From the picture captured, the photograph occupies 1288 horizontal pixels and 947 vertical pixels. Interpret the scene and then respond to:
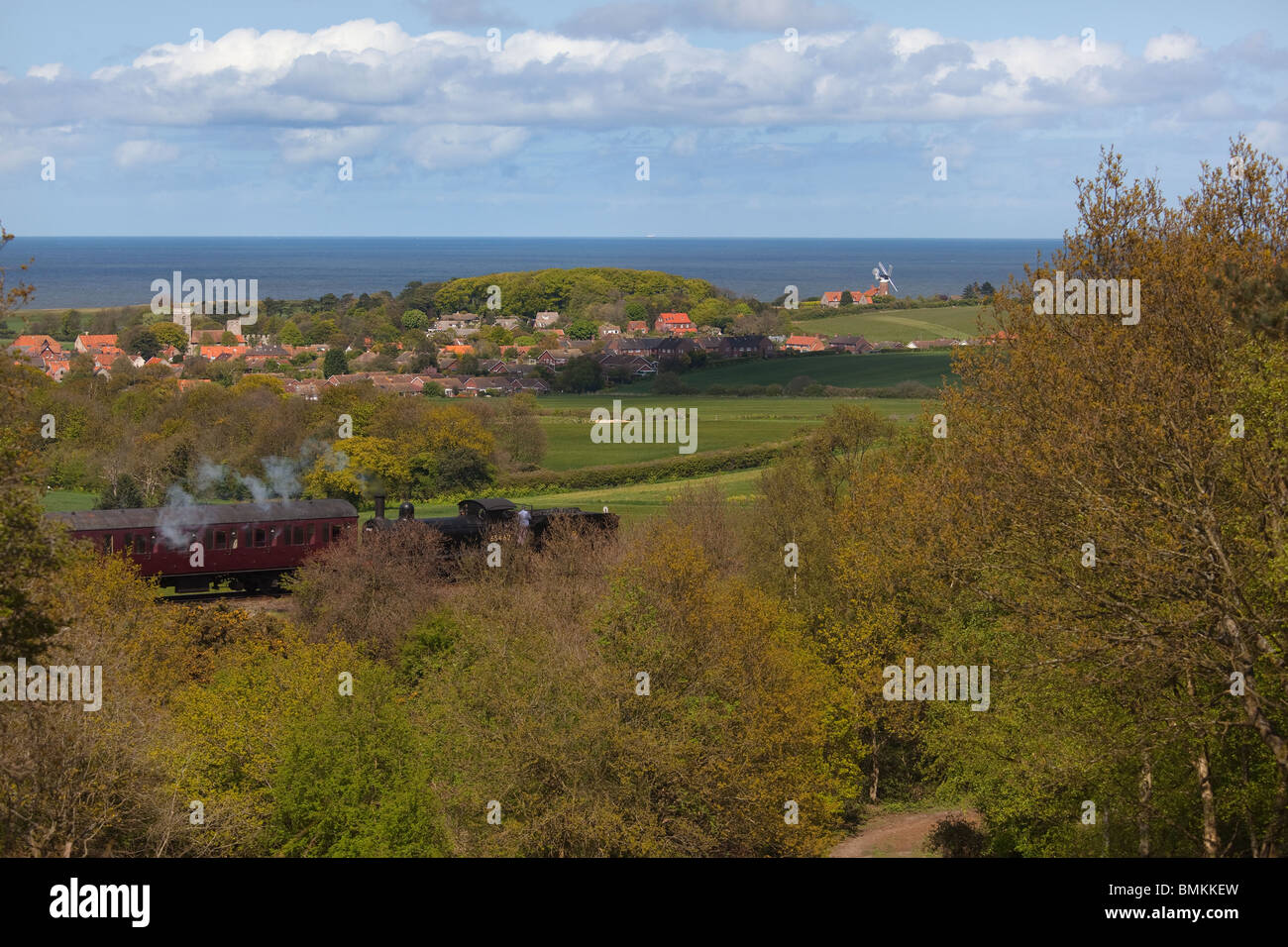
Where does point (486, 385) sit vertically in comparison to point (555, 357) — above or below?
below

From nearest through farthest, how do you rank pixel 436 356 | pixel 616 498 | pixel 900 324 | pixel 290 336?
pixel 616 498 < pixel 436 356 < pixel 900 324 < pixel 290 336

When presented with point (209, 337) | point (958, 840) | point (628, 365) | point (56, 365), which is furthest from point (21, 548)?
point (209, 337)

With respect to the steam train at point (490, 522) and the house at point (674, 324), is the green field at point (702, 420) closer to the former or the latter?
the steam train at point (490, 522)

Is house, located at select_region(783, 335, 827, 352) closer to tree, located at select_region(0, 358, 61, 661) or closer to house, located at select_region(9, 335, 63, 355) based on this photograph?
house, located at select_region(9, 335, 63, 355)

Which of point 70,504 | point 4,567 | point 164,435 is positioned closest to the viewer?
point 4,567

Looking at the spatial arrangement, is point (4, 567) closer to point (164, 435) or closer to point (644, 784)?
point (644, 784)

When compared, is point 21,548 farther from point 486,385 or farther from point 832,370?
point 832,370
